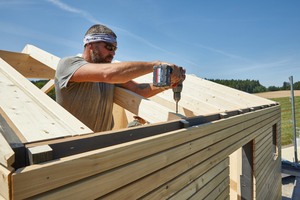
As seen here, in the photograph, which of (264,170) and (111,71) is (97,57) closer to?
(111,71)

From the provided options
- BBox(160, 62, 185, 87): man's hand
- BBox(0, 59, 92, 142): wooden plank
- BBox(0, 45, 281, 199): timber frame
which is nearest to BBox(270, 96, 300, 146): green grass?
BBox(0, 45, 281, 199): timber frame

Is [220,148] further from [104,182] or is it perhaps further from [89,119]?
[104,182]

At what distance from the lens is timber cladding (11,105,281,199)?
2.45ft

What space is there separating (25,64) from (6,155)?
373 cm

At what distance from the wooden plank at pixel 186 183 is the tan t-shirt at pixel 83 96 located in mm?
A: 1074

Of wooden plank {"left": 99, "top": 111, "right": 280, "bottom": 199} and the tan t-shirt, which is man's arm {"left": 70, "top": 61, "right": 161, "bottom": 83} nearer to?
the tan t-shirt

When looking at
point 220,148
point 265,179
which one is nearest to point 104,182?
point 220,148

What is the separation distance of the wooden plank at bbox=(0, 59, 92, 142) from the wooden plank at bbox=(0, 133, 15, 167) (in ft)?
0.35

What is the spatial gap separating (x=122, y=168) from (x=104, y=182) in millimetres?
128

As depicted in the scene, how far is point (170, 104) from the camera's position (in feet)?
9.30

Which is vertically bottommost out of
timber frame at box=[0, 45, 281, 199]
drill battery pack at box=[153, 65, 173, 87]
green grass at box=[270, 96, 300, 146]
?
green grass at box=[270, 96, 300, 146]

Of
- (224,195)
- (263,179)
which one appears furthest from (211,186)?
(263,179)

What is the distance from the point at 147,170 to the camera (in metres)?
1.23

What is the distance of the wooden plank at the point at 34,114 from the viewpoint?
0.93 m
